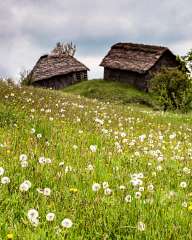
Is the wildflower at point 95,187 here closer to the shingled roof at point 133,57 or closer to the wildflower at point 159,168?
the wildflower at point 159,168

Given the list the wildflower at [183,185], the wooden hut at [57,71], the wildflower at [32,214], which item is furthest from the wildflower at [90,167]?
the wooden hut at [57,71]

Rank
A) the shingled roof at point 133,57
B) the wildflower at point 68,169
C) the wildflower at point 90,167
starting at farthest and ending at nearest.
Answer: the shingled roof at point 133,57 < the wildflower at point 90,167 < the wildflower at point 68,169

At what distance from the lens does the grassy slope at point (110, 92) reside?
77875 mm

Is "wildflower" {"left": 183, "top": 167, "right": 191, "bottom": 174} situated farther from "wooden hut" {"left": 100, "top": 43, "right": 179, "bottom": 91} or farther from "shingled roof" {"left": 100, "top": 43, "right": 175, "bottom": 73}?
"shingled roof" {"left": 100, "top": 43, "right": 175, "bottom": 73}

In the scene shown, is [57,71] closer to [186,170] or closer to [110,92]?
[110,92]

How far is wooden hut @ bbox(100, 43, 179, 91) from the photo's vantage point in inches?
3469

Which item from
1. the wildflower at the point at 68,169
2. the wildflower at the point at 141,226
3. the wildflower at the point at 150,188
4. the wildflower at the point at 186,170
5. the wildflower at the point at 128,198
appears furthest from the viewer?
the wildflower at the point at 186,170

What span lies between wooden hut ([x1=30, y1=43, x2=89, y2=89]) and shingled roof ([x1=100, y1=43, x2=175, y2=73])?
5.81 metres

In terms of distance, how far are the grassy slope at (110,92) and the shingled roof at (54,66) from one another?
5.85 m

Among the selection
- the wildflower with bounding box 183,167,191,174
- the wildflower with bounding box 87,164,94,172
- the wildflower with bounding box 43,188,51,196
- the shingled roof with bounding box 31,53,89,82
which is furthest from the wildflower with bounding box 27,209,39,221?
the shingled roof with bounding box 31,53,89,82

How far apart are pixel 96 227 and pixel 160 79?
48.4 meters

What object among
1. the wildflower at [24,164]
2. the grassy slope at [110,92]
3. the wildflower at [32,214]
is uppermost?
the grassy slope at [110,92]

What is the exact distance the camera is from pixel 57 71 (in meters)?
96.1

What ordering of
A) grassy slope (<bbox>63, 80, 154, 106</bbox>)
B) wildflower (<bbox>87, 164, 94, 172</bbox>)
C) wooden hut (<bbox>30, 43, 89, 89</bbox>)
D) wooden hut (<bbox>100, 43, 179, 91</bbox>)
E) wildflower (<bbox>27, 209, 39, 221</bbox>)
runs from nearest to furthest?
1. wildflower (<bbox>27, 209, 39, 221</bbox>)
2. wildflower (<bbox>87, 164, 94, 172</bbox>)
3. grassy slope (<bbox>63, 80, 154, 106</bbox>)
4. wooden hut (<bbox>100, 43, 179, 91</bbox>)
5. wooden hut (<bbox>30, 43, 89, 89</bbox>)
